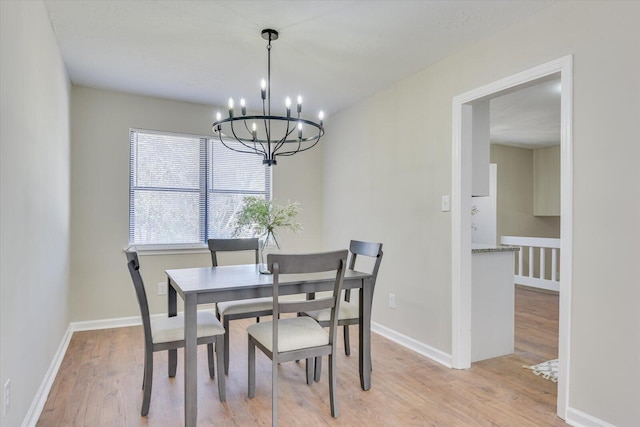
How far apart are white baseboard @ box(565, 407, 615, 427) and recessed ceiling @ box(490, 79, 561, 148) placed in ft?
7.44

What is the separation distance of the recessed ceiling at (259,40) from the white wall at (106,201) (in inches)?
10.9

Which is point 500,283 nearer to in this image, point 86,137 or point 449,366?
point 449,366

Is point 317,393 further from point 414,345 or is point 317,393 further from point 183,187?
point 183,187

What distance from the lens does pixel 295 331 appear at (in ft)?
7.27

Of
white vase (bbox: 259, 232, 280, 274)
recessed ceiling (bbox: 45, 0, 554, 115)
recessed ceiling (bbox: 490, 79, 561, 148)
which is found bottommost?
white vase (bbox: 259, 232, 280, 274)

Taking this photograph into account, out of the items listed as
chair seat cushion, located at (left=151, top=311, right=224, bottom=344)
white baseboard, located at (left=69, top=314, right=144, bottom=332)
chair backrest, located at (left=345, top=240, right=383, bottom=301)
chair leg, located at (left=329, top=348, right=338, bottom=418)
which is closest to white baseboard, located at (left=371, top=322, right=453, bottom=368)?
chair backrest, located at (left=345, top=240, right=383, bottom=301)

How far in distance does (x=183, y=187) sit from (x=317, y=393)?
2.77m

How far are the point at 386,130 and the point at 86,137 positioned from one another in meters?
2.98

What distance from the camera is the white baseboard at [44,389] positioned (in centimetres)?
206

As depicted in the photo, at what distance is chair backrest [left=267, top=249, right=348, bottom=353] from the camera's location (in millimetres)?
1967

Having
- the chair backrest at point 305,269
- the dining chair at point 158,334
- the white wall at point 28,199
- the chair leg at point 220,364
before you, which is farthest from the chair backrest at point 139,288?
the chair backrest at point 305,269

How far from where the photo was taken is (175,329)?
2271 mm

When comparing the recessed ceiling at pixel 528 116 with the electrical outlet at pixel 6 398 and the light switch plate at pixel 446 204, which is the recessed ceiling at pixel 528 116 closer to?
the light switch plate at pixel 446 204

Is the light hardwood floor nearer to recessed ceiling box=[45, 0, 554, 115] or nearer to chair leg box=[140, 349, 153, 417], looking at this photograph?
chair leg box=[140, 349, 153, 417]
